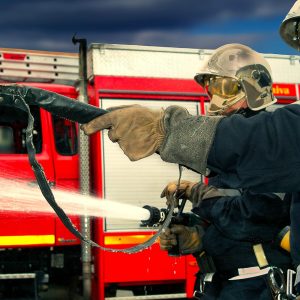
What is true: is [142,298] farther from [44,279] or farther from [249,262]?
[249,262]

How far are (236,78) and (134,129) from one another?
7.69ft

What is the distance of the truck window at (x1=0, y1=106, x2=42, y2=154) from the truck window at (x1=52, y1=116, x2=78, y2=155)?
19 cm

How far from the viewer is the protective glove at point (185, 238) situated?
3.68 m

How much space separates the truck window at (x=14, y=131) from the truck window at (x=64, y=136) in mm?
194

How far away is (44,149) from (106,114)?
5697 millimetres

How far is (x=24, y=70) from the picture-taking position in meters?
7.82

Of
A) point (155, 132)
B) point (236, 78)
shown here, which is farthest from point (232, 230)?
point (155, 132)

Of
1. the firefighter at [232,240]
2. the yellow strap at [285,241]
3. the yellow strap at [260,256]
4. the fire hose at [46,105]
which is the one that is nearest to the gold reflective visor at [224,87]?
the firefighter at [232,240]

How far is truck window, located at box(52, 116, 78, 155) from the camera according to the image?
7527mm

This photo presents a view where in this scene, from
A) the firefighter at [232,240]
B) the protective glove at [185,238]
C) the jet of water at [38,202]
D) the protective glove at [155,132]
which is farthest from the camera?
the jet of water at [38,202]

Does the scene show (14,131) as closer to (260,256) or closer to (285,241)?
(260,256)

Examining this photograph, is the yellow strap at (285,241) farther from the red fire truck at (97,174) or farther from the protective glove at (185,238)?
the red fire truck at (97,174)

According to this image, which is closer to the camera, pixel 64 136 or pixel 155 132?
pixel 155 132

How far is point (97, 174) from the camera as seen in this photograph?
7637 millimetres
